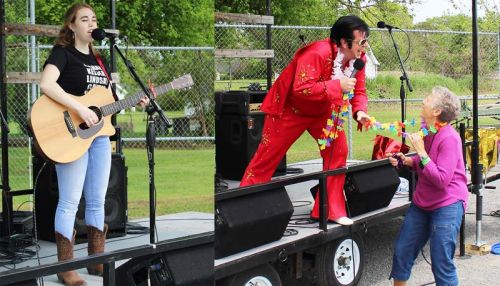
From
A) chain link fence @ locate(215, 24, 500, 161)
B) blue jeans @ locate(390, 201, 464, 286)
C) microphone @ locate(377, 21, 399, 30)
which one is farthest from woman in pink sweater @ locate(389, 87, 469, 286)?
microphone @ locate(377, 21, 399, 30)

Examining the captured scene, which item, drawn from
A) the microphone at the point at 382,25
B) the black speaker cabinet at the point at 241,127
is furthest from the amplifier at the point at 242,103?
the microphone at the point at 382,25

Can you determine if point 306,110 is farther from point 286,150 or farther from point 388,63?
point 388,63

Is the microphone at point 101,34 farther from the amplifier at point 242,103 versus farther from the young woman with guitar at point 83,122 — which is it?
the amplifier at point 242,103

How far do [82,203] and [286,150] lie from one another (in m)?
1.75

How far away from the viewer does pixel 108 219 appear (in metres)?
2.61

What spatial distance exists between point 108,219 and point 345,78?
1.52m

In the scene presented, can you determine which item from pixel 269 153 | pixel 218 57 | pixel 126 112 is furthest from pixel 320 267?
pixel 126 112

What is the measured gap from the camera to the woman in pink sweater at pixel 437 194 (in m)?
3.58

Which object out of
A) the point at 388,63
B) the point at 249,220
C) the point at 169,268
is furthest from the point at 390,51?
the point at 169,268

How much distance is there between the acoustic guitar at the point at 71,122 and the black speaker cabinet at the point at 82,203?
0.16 meters

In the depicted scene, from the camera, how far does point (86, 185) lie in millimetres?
2463

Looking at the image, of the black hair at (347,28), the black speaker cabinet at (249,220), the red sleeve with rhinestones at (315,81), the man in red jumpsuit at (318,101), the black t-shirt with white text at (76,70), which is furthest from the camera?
the black hair at (347,28)

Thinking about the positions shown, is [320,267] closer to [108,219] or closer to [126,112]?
[108,219]

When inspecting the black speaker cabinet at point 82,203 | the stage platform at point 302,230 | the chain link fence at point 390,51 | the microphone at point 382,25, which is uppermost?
the microphone at point 382,25
